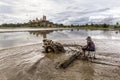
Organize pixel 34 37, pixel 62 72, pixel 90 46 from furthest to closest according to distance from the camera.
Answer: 1. pixel 34 37
2. pixel 90 46
3. pixel 62 72

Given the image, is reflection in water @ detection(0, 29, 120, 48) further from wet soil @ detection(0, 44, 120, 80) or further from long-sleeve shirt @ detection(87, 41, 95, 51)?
long-sleeve shirt @ detection(87, 41, 95, 51)

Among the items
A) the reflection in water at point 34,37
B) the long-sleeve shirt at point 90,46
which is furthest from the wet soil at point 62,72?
the reflection in water at point 34,37

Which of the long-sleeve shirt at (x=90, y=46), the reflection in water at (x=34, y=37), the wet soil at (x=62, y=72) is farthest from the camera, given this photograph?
the reflection in water at (x=34, y=37)

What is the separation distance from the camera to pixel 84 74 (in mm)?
9148

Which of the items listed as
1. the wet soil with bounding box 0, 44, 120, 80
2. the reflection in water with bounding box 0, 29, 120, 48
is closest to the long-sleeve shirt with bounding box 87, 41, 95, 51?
the wet soil with bounding box 0, 44, 120, 80

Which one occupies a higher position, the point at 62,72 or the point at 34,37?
the point at 34,37

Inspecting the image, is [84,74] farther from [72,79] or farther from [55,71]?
[55,71]

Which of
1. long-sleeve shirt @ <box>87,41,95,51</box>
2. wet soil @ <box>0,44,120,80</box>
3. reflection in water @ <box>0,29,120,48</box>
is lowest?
wet soil @ <box>0,44,120,80</box>

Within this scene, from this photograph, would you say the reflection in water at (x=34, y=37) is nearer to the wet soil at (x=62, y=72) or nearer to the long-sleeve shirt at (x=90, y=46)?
the wet soil at (x=62, y=72)

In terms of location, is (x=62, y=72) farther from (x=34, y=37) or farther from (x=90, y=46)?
(x=34, y=37)

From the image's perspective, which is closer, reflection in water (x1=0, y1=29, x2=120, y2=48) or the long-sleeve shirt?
the long-sleeve shirt

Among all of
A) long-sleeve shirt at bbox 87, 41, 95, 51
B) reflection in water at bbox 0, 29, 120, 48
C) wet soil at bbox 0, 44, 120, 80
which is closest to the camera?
wet soil at bbox 0, 44, 120, 80

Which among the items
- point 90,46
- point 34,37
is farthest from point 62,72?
point 34,37

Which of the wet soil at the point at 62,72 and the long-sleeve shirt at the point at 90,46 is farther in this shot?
the long-sleeve shirt at the point at 90,46
